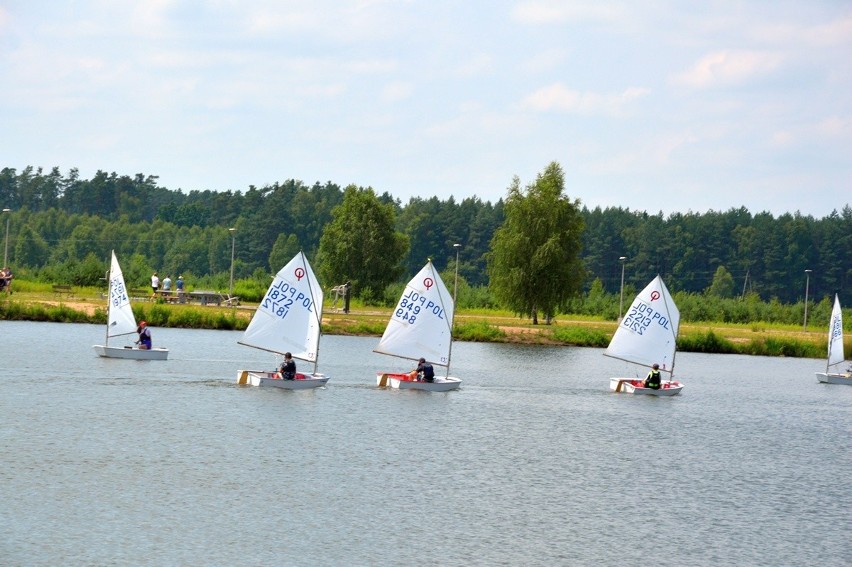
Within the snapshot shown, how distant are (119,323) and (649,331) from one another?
26.5 m

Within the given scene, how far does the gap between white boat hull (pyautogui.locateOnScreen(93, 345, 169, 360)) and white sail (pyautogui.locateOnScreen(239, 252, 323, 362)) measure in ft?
32.6

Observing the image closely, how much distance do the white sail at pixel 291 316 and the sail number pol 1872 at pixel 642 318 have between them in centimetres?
1687

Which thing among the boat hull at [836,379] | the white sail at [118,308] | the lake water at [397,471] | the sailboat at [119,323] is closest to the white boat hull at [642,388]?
the lake water at [397,471]

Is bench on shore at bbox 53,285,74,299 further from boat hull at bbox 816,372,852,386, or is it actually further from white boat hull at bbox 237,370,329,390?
boat hull at bbox 816,372,852,386

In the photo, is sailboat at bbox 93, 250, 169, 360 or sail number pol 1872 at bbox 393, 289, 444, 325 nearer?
sail number pol 1872 at bbox 393, 289, 444, 325

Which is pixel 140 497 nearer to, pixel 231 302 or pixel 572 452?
pixel 572 452

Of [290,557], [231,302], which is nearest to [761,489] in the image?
[290,557]

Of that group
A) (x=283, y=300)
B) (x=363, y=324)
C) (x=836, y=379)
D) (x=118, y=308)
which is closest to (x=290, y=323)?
(x=283, y=300)

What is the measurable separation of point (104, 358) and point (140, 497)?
30.8 m

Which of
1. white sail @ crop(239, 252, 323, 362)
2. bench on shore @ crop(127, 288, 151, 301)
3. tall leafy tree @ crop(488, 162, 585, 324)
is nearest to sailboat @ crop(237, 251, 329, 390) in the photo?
white sail @ crop(239, 252, 323, 362)

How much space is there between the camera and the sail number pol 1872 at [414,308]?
191ft

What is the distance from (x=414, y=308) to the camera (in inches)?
2297

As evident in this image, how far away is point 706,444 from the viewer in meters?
49.9

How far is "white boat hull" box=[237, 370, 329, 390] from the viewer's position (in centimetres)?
5384
